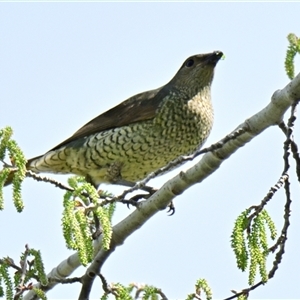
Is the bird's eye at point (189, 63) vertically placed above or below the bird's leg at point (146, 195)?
above

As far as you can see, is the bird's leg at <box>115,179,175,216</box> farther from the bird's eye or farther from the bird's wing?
the bird's eye

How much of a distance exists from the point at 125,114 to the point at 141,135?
40cm

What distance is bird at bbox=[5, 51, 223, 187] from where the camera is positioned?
687 centimetres

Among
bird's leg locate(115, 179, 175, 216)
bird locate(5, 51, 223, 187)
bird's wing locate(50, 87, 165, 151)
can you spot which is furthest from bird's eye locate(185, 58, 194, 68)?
bird's leg locate(115, 179, 175, 216)

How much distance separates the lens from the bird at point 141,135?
22.5 ft

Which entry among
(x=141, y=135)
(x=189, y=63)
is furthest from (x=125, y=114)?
(x=189, y=63)

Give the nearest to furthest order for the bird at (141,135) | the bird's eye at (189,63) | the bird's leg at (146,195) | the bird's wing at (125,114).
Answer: the bird's leg at (146,195) → the bird at (141,135) → the bird's wing at (125,114) → the bird's eye at (189,63)

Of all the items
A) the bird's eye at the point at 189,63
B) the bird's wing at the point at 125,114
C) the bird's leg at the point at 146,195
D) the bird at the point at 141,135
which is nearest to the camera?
the bird's leg at the point at 146,195

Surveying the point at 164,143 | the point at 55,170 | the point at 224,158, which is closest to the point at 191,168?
the point at 224,158

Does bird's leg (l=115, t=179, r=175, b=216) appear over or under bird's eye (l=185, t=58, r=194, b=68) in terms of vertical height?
under

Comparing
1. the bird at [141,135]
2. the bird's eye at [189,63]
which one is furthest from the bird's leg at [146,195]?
the bird's eye at [189,63]

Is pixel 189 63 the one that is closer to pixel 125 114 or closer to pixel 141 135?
pixel 125 114

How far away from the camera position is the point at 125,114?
7.20 meters

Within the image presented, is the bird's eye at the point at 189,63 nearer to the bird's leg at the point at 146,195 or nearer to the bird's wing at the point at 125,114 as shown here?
the bird's wing at the point at 125,114
